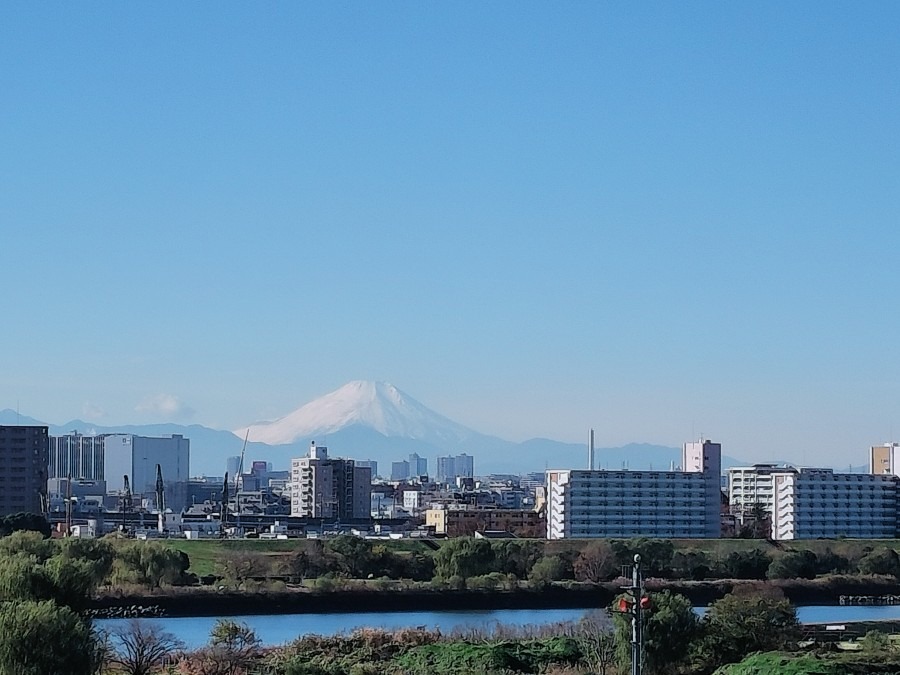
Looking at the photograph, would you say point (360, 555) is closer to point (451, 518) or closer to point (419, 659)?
point (451, 518)

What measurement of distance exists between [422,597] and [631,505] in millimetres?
15392

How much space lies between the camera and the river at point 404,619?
2523cm

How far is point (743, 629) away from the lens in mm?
16938

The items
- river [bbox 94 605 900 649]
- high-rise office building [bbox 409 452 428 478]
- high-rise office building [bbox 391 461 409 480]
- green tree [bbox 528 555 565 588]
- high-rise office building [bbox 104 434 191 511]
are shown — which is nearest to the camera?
river [bbox 94 605 900 649]

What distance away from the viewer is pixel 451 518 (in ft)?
152

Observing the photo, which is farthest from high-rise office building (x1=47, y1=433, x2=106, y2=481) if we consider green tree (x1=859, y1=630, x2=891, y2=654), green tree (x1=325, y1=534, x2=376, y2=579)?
green tree (x1=859, y1=630, x2=891, y2=654)

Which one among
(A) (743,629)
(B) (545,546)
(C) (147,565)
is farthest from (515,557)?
(A) (743,629)

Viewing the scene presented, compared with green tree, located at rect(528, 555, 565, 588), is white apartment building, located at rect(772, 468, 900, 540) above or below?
above

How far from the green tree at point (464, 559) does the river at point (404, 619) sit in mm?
2321

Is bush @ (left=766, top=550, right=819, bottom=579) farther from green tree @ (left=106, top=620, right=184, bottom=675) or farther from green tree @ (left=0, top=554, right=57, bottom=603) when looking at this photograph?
green tree @ (left=0, top=554, right=57, bottom=603)

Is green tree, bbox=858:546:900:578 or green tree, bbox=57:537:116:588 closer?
green tree, bbox=57:537:116:588

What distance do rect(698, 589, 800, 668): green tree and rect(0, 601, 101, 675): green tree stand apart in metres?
6.82

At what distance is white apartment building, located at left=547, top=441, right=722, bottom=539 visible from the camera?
4556 cm

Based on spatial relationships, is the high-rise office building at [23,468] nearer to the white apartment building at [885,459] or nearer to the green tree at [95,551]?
the green tree at [95,551]
